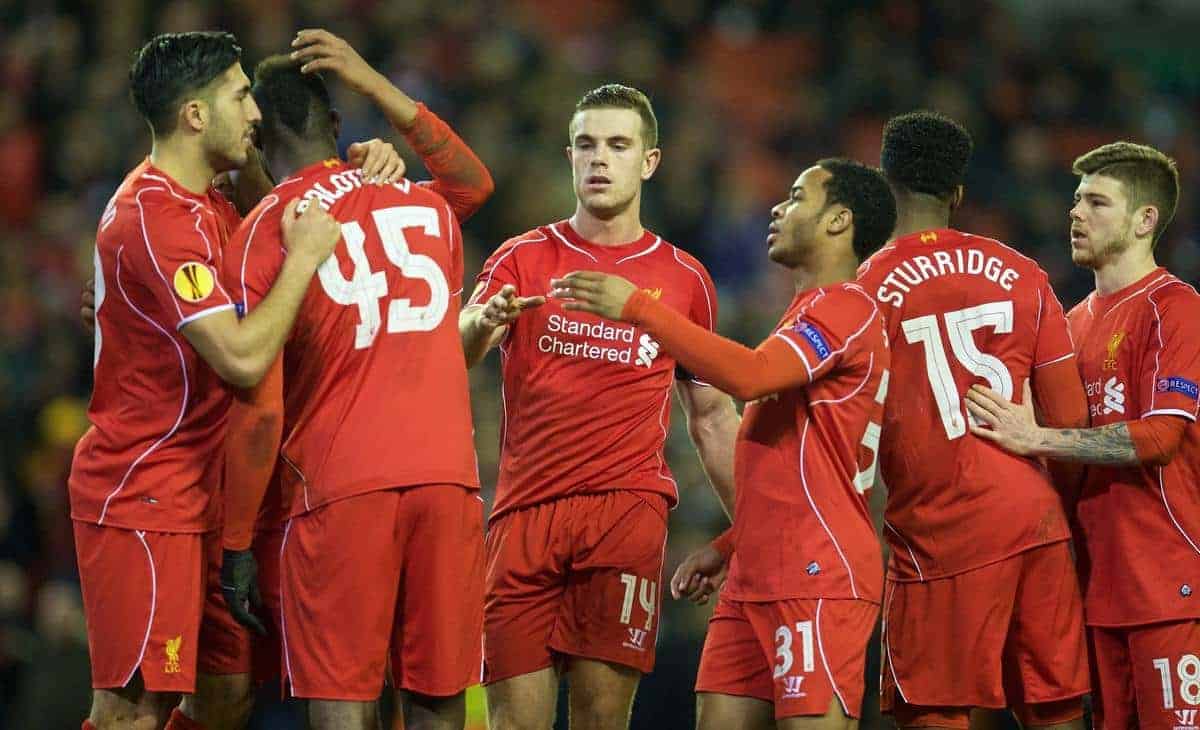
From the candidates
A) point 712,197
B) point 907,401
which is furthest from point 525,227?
point 907,401

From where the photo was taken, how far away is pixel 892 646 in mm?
6047

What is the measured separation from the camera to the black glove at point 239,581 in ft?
17.4

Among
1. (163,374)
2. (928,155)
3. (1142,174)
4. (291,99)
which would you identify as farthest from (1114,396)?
(163,374)

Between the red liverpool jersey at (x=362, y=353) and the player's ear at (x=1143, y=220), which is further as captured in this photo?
the player's ear at (x=1143, y=220)

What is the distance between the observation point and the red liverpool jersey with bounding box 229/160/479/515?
531 cm

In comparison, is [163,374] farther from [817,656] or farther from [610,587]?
[817,656]

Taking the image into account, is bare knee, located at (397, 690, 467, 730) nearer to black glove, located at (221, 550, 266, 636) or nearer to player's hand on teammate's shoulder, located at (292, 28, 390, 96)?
black glove, located at (221, 550, 266, 636)

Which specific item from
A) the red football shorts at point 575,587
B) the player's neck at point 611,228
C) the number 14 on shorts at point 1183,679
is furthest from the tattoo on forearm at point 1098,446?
the player's neck at point 611,228

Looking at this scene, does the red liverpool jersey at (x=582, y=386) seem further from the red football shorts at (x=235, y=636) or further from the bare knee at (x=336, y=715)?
the bare knee at (x=336, y=715)

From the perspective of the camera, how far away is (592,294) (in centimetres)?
535

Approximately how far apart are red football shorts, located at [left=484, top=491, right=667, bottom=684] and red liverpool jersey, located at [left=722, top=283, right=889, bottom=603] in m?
0.56

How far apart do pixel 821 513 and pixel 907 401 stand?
0.71 m

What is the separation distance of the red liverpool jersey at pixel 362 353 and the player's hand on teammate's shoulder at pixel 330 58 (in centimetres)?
35

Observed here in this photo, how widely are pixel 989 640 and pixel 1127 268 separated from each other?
1.57 metres
